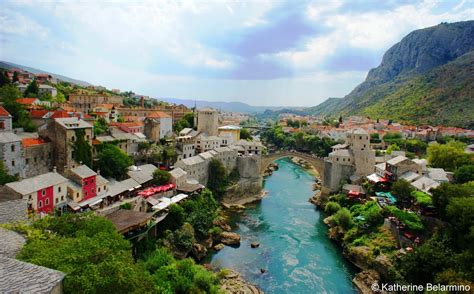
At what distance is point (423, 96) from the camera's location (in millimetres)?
80688

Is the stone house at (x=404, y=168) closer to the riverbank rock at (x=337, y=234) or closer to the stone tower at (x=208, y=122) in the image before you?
the riverbank rock at (x=337, y=234)

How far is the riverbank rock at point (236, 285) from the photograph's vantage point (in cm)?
1921

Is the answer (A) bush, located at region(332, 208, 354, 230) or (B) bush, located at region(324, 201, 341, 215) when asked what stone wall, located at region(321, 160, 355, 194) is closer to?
(B) bush, located at region(324, 201, 341, 215)

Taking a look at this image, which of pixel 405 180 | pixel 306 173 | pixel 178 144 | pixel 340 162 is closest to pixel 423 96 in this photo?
pixel 306 173

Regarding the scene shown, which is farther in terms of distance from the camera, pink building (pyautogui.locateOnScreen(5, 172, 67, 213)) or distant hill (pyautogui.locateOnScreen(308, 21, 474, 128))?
distant hill (pyautogui.locateOnScreen(308, 21, 474, 128))

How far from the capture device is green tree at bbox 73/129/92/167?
78.1ft

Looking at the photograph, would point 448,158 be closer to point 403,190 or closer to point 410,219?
point 403,190

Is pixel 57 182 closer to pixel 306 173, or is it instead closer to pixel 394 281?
pixel 394 281

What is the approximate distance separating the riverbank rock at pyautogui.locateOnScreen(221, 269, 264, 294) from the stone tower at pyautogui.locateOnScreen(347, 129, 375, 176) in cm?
2103

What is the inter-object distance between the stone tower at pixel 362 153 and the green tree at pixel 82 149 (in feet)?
87.5

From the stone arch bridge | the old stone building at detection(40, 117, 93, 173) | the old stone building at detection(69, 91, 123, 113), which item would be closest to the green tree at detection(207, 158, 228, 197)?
the stone arch bridge

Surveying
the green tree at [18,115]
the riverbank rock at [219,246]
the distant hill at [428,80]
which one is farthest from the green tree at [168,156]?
the distant hill at [428,80]

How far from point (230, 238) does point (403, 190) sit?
13.9 meters

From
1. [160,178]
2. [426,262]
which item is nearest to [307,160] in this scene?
[160,178]
